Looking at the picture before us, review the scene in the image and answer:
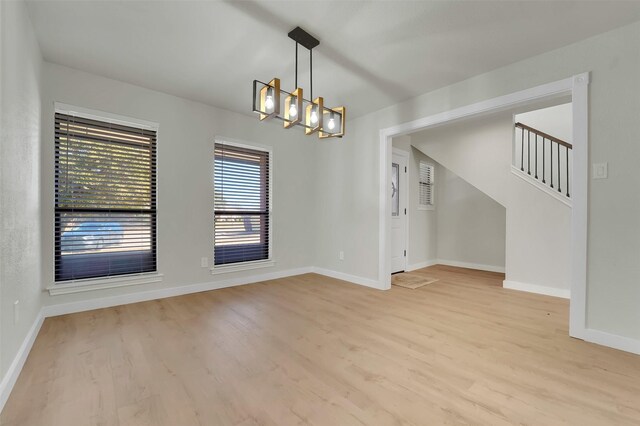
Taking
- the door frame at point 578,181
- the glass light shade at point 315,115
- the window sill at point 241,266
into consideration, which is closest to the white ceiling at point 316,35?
the door frame at point 578,181

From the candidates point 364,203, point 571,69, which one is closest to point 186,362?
point 364,203

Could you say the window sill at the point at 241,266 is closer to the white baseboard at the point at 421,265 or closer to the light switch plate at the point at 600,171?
the white baseboard at the point at 421,265

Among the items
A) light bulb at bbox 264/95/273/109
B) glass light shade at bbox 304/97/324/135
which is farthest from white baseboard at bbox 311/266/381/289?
light bulb at bbox 264/95/273/109

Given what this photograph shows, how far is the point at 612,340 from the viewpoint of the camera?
2320 millimetres

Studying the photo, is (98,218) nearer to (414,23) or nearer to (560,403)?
(414,23)

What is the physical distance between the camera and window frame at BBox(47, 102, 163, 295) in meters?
2.90

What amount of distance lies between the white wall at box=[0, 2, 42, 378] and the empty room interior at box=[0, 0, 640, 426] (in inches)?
1.3

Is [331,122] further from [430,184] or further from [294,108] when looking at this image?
[430,184]

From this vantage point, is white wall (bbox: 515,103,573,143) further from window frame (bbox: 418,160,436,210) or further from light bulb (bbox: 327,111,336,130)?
light bulb (bbox: 327,111,336,130)

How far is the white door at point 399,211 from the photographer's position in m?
5.09

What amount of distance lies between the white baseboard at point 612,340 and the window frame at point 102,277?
4.55 metres

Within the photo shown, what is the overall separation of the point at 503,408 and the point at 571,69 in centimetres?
293

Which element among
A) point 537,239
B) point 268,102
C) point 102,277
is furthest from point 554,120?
point 102,277

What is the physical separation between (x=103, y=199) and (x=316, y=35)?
2.90 metres
